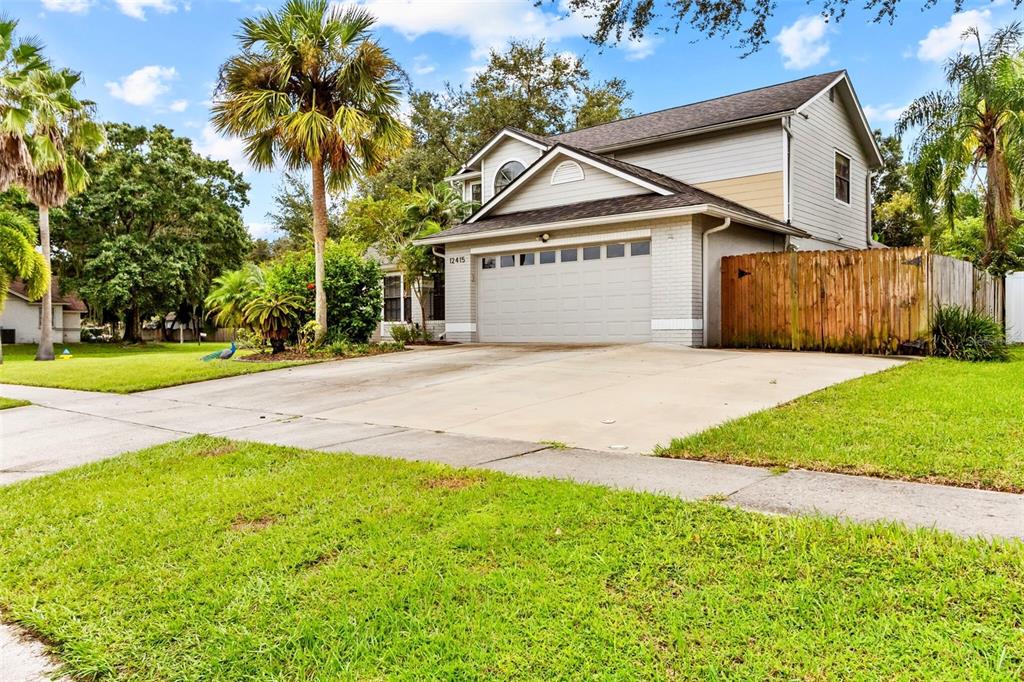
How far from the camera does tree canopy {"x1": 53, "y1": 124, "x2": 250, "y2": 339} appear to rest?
90.4 feet

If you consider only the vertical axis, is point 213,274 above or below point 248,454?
above

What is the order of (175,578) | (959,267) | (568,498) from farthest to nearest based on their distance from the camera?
(959,267) → (568,498) → (175,578)

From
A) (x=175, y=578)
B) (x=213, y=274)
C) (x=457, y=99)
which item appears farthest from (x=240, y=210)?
(x=175, y=578)

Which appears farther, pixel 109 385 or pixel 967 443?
pixel 109 385

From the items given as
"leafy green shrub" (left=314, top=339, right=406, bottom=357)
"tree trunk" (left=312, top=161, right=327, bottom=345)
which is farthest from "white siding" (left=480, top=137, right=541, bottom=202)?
"leafy green shrub" (left=314, top=339, right=406, bottom=357)

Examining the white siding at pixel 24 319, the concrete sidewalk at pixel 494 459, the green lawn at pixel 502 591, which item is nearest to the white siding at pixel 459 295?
the concrete sidewalk at pixel 494 459

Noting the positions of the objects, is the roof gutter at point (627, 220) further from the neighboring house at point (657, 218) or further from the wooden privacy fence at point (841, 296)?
the wooden privacy fence at point (841, 296)

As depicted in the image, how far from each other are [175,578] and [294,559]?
52 centimetres

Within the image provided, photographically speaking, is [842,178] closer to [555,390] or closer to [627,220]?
[627,220]

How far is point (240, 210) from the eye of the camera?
111 feet

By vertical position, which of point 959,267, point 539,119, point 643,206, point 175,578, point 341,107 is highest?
point 539,119

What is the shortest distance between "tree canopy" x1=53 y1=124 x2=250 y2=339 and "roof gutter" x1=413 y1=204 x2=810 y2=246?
18045 mm

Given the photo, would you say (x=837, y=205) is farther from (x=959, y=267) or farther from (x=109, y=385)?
(x=109, y=385)

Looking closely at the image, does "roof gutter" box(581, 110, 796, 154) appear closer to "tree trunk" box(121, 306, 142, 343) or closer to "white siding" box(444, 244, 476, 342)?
"white siding" box(444, 244, 476, 342)
